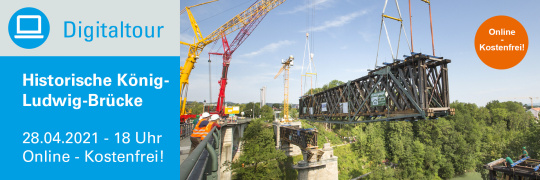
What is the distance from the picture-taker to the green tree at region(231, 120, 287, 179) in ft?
97.4

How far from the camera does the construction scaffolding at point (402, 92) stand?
11.1 meters

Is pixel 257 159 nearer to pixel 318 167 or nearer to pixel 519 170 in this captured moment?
pixel 318 167

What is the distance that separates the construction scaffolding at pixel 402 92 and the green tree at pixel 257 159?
16.4 meters

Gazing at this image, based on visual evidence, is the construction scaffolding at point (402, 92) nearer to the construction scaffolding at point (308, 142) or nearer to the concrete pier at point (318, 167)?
the construction scaffolding at point (308, 142)

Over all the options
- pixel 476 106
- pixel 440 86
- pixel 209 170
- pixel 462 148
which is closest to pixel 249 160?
pixel 440 86

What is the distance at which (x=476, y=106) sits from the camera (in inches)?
3349

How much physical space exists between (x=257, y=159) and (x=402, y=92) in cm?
2220

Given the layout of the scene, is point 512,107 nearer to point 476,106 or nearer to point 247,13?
point 476,106

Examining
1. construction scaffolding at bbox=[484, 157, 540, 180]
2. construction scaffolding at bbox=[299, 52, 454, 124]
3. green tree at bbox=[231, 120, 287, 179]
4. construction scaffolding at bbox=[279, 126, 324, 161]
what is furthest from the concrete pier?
construction scaffolding at bbox=[484, 157, 540, 180]

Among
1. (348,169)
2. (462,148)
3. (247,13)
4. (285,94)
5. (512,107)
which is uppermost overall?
(247,13)

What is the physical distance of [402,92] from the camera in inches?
479

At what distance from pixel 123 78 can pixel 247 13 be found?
37.8 m

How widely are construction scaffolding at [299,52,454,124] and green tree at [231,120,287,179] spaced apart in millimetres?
16383

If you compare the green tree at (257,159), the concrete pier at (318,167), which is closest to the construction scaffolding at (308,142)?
the concrete pier at (318,167)
